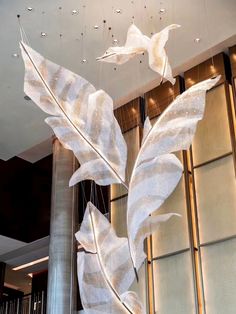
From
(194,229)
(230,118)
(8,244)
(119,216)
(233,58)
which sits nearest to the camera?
(194,229)

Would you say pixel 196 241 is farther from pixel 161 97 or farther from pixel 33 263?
pixel 33 263

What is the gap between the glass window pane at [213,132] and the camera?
819 cm

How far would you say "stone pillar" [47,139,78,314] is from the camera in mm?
9266

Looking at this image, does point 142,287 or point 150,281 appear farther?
point 142,287

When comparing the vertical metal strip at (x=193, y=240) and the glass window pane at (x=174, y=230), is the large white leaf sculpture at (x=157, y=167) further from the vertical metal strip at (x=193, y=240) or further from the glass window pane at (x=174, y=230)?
the glass window pane at (x=174, y=230)

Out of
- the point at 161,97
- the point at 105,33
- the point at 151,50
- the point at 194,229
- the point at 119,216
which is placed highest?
the point at 105,33

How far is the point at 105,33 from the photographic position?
8.34 meters

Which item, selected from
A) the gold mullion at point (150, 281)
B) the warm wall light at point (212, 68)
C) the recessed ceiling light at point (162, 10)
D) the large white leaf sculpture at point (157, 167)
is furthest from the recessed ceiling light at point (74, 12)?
the gold mullion at point (150, 281)

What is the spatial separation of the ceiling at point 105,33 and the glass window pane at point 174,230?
216cm

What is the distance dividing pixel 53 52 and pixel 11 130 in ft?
8.25

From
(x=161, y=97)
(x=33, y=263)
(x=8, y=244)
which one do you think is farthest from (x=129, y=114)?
(x=33, y=263)

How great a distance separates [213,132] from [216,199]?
1.11 meters

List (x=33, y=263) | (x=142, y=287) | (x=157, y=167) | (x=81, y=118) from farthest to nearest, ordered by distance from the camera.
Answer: (x=33, y=263)
(x=142, y=287)
(x=81, y=118)
(x=157, y=167)

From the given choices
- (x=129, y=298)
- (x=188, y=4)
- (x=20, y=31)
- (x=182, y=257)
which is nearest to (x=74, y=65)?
(x=20, y=31)
